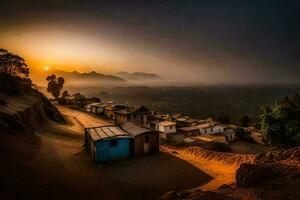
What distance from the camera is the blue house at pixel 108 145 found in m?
21.0

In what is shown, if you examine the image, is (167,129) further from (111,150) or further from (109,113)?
(111,150)

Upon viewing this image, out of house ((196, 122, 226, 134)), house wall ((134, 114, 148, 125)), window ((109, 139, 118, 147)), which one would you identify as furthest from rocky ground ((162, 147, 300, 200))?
house wall ((134, 114, 148, 125))

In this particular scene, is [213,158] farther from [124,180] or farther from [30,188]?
[30,188]

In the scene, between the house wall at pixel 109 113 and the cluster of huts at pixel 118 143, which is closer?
the cluster of huts at pixel 118 143

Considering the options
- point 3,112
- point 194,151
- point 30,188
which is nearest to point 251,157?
point 194,151

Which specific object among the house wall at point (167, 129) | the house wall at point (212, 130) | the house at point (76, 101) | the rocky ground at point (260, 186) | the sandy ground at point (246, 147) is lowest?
the sandy ground at point (246, 147)

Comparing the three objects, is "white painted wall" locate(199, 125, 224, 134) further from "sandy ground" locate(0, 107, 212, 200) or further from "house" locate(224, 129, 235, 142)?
"sandy ground" locate(0, 107, 212, 200)

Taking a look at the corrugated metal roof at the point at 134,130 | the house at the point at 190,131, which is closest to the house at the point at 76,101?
the house at the point at 190,131

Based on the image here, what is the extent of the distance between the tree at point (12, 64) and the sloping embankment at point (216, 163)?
144 ft

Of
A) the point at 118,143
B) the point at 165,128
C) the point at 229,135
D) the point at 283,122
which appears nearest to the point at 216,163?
the point at 283,122

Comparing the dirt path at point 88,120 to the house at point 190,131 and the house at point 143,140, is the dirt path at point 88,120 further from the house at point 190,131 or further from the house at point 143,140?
the house at point 143,140

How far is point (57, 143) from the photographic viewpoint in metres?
24.7

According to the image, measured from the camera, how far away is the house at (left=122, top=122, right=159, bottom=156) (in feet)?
75.9

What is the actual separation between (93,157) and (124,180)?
5174mm
